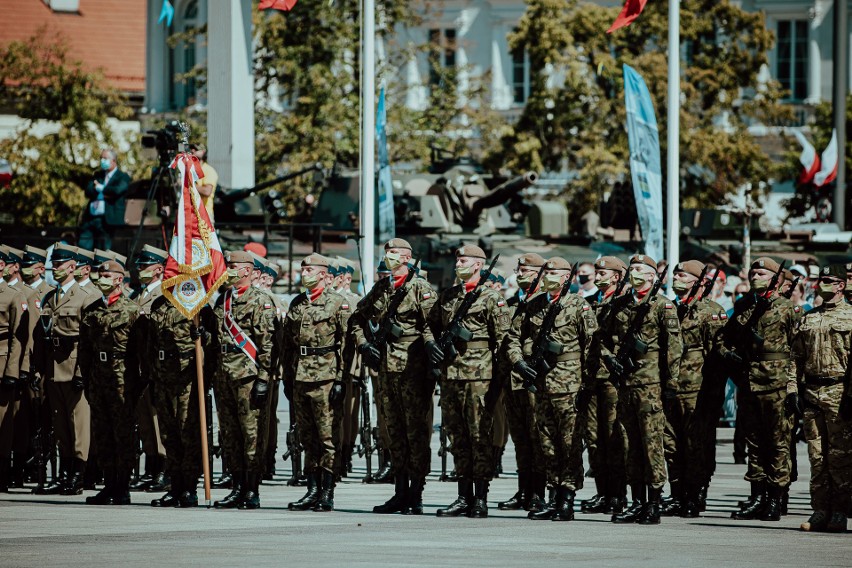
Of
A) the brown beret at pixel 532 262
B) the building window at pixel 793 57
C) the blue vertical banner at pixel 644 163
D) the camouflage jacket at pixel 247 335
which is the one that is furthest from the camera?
the building window at pixel 793 57

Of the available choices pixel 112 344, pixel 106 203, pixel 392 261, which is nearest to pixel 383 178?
pixel 106 203

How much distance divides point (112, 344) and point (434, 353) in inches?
119

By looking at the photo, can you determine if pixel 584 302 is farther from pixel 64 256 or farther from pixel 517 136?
pixel 517 136

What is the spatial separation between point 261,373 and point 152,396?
6.93 ft

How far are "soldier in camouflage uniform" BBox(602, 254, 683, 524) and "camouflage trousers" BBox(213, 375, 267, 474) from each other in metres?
2.88

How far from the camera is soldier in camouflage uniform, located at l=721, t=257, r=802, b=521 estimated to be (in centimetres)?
1411

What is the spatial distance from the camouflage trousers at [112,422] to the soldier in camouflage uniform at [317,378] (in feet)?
5.14

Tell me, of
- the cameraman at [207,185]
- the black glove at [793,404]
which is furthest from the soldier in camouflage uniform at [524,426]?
the cameraman at [207,185]

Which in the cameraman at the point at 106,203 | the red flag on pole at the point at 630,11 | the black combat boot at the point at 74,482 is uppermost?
the red flag on pole at the point at 630,11

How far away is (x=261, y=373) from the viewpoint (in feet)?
46.7

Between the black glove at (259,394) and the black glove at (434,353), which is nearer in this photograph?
the black glove at (434,353)

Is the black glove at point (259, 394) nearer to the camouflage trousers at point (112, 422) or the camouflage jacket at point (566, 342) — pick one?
the camouflage trousers at point (112, 422)

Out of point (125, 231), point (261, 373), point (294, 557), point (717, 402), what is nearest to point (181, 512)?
point (261, 373)

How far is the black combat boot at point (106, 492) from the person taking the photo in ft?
48.8
